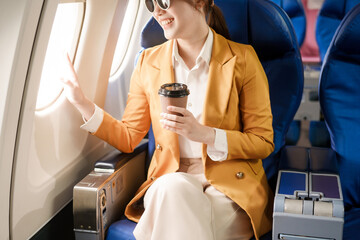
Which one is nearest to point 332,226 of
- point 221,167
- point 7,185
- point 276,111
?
point 221,167

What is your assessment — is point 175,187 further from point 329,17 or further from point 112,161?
point 329,17

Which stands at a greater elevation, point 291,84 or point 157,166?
point 291,84

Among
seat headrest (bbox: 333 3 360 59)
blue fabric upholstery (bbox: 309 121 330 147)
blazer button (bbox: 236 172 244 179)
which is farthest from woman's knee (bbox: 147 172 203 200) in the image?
blue fabric upholstery (bbox: 309 121 330 147)

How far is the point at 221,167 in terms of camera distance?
180 cm

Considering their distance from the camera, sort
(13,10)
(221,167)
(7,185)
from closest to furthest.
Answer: (13,10)
(7,185)
(221,167)

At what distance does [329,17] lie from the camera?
10.9 ft

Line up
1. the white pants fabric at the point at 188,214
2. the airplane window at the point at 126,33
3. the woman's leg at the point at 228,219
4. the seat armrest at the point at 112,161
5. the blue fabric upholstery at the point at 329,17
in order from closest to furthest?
the white pants fabric at the point at 188,214 < the woman's leg at the point at 228,219 < the seat armrest at the point at 112,161 < the airplane window at the point at 126,33 < the blue fabric upholstery at the point at 329,17

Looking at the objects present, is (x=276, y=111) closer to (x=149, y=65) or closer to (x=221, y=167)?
(x=221, y=167)

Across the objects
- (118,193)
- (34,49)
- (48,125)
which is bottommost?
(118,193)

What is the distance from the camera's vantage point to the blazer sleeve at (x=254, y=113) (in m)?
1.77

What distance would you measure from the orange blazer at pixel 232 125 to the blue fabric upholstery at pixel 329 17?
5.32 ft

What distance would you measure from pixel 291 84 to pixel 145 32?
706 mm

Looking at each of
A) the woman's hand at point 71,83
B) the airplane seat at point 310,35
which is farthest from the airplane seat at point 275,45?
the airplane seat at point 310,35

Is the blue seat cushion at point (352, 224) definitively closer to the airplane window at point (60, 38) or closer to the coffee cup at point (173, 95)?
the coffee cup at point (173, 95)
